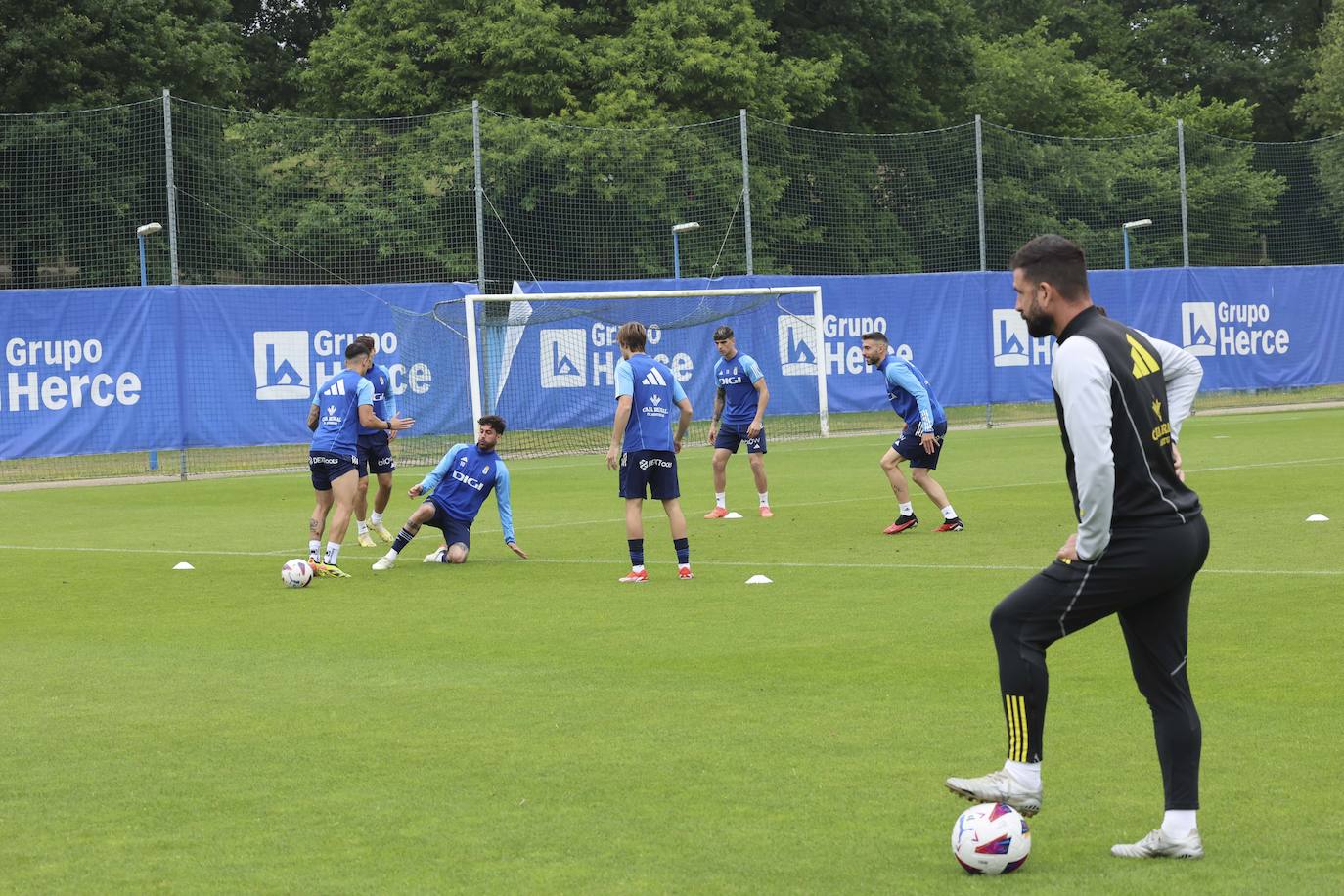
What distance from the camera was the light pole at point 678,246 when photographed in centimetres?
3312

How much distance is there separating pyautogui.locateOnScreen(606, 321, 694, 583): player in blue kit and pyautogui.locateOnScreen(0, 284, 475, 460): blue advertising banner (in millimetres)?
15709

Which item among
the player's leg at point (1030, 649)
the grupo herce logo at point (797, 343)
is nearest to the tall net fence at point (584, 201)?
the grupo herce logo at point (797, 343)

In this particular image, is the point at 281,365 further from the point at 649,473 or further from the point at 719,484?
the point at 649,473

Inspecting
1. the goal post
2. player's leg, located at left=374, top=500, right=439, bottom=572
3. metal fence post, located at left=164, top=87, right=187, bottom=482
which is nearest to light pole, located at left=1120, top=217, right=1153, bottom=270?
the goal post

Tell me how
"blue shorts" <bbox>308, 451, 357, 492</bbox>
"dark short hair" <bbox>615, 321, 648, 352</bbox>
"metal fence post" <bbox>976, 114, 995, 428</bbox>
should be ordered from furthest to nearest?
"metal fence post" <bbox>976, 114, 995, 428</bbox> → "blue shorts" <bbox>308, 451, 357, 492</bbox> → "dark short hair" <bbox>615, 321, 648, 352</bbox>

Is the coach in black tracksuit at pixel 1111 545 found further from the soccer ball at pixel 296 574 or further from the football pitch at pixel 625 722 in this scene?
the soccer ball at pixel 296 574

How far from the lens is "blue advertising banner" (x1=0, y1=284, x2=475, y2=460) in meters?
27.3

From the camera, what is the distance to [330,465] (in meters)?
15.1

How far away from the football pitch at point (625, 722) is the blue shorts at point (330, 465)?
0.87m

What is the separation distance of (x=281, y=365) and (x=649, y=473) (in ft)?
53.6

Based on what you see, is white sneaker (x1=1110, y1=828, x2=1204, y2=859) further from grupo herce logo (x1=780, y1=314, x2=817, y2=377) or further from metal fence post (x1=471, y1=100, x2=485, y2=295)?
grupo herce logo (x1=780, y1=314, x2=817, y2=377)

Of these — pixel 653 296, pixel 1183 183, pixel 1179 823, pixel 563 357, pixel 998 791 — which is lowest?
pixel 1179 823

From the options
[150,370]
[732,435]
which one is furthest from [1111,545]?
[150,370]

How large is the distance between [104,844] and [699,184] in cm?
2941
